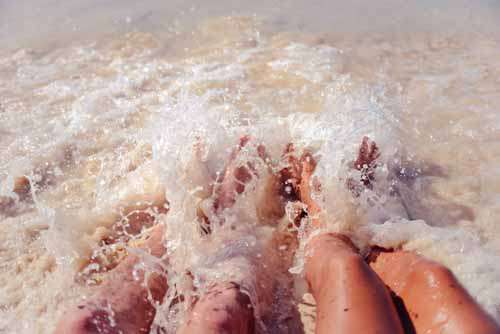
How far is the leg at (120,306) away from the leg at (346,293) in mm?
828

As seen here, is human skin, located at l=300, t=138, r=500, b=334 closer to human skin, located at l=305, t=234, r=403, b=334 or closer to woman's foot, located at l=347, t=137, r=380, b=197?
human skin, located at l=305, t=234, r=403, b=334

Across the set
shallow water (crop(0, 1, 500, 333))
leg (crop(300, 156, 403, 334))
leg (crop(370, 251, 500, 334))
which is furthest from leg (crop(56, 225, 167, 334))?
leg (crop(370, 251, 500, 334))

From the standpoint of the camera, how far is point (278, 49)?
5738 millimetres

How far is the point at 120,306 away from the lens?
6.84ft

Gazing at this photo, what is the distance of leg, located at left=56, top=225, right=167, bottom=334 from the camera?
1.86 metres

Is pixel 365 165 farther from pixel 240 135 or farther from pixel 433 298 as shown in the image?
pixel 433 298

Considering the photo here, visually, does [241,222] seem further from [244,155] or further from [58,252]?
[58,252]

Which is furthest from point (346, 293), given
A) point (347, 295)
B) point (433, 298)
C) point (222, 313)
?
point (222, 313)

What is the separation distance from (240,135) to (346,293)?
5.91ft

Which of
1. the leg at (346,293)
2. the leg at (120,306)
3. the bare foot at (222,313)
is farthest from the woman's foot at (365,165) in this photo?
the leg at (120,306)

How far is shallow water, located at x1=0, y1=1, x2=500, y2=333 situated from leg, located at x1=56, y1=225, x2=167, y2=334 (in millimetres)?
113

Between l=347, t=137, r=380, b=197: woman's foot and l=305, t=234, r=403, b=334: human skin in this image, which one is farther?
l=347, t=137, r=380, b=197: woman's foot

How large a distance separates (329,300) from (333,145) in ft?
4.66

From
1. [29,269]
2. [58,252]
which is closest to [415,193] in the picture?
[58,252]
